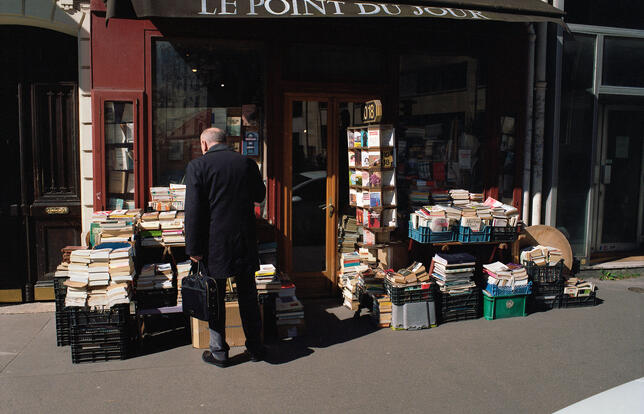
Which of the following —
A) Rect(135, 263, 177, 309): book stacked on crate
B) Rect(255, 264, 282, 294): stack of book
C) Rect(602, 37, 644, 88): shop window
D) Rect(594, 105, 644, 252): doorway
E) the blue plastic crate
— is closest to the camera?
Rect(135, 263, 177, 309): book stacked on crate

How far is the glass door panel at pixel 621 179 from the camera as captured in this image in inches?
368

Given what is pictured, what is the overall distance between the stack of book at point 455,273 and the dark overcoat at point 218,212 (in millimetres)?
2470

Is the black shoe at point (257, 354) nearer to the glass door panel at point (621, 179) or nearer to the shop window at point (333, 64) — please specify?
the shop window at point (333, 64)

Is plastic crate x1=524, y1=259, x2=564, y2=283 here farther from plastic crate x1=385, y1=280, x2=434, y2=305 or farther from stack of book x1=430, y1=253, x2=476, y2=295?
plastic crate x1=385, y1=280, x2=434, y2=305

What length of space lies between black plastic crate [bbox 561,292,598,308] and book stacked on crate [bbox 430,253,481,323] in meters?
1.31

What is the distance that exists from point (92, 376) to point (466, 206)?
459 cm

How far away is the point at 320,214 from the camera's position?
7.24 meters

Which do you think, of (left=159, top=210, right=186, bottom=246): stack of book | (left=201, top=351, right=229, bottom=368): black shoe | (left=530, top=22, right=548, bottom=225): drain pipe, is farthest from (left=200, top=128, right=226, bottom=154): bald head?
(left=530, top=22, right=548, bottom=225): drain pipe

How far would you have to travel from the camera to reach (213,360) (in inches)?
201

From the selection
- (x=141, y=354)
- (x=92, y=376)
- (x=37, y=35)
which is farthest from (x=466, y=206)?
(x=37, y=35)

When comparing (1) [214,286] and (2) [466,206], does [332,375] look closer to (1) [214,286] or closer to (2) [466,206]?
(1) [214,286]

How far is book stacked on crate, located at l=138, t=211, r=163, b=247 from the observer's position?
6023 millimetres

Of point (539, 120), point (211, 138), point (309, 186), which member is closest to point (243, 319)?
point (211, 138)

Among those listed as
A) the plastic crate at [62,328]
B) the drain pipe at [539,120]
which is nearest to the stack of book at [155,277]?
the plastic crate at [62,328]
